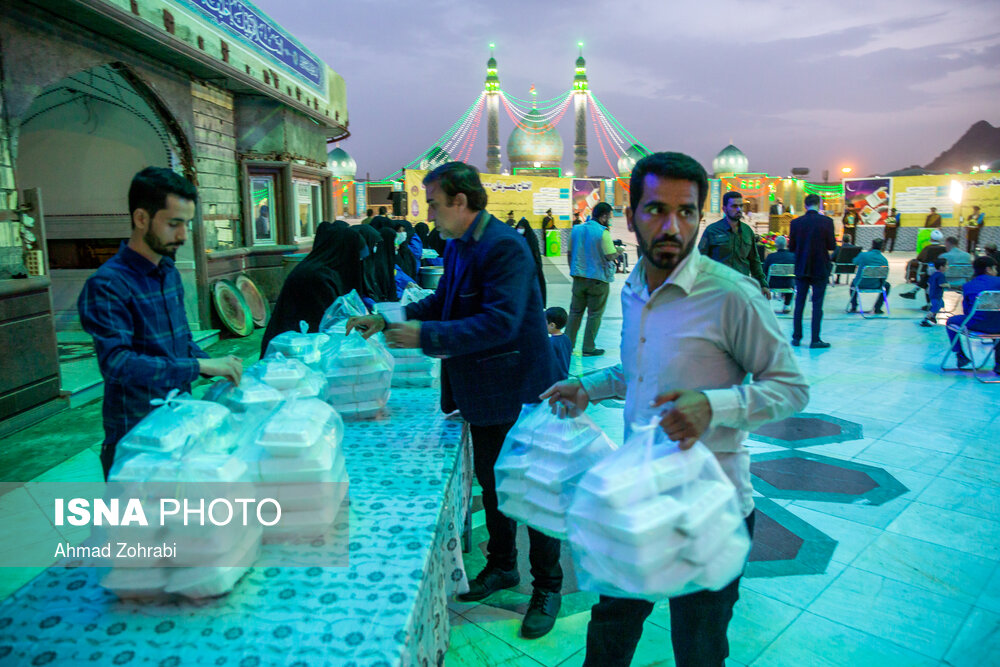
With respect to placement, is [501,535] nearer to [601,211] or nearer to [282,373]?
[282,373]

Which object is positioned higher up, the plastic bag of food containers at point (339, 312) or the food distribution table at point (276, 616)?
the plastic bag of food containers at point (339, 312)

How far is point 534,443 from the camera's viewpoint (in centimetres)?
190

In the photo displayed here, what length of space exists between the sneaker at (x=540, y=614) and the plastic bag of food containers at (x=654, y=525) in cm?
149

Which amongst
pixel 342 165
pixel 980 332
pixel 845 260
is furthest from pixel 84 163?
pixel 342 165

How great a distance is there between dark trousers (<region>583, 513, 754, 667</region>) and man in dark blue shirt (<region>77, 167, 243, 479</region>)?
55.1 inches

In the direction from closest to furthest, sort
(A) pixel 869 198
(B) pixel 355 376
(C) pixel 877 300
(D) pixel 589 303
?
(B) pixel 355 376, (D) pixel 589 303, (C) pixel 877 300, (A) pixel 869 198

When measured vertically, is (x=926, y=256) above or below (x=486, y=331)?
below

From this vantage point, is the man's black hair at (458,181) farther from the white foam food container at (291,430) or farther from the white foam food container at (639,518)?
the white foam food container at (639,518)

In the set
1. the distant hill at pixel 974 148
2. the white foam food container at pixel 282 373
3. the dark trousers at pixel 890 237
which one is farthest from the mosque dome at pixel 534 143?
the distant hill at pixel 974 148

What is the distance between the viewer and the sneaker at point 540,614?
8.96ft

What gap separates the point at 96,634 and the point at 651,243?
157 centimetres

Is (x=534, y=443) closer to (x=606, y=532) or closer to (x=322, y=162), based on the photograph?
(x=606, y=532)

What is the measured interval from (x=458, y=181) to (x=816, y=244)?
711 cm

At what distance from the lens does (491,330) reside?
2.41 metres
